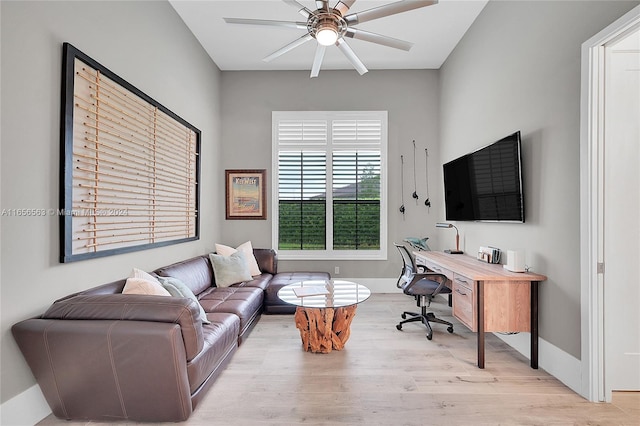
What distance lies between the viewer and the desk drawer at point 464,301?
2.55m

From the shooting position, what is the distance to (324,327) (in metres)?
2.76

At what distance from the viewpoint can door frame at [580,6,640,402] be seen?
6.66 ft

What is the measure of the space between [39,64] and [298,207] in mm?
3450

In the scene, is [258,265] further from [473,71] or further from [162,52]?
[473,71]

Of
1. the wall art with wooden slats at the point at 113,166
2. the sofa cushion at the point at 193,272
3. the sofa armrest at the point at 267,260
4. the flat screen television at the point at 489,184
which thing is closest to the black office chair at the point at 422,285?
the flat screen television at the point at 489,184

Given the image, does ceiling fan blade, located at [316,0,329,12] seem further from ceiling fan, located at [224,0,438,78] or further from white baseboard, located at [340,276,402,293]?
white baseboard, located at [340,276,402,293]

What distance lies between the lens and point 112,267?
2.44 meters

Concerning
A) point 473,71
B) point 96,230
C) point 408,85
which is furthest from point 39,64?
point 408,85

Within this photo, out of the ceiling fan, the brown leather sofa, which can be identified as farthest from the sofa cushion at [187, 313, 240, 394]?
the ceiling fan

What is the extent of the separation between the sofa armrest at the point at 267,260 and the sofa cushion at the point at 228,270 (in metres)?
0.52

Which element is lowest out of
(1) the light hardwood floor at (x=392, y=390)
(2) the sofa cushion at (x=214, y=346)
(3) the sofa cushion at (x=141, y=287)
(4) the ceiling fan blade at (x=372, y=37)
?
(1) the light hardwood floor at (x=392, y=390)

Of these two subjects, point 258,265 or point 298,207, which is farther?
point 298,207

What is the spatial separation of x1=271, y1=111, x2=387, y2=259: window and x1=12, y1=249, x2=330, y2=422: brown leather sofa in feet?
10.1

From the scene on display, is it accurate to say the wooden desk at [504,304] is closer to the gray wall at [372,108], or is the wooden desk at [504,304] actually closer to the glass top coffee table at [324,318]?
the glass top coffee table at [324,318]
